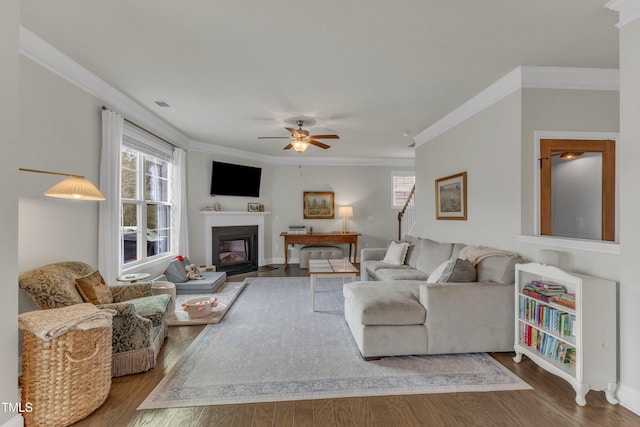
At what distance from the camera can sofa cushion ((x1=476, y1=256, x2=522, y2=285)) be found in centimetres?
272

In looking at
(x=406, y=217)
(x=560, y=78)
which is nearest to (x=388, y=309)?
(x=560, y=78)

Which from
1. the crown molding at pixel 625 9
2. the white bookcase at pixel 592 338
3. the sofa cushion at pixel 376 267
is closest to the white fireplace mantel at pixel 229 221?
the sofa cushion at pixel 376 267

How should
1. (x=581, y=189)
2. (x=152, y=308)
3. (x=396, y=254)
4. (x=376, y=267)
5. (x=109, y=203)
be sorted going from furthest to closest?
(x=396, y=254)
(x=376, y=267)
(x=581, y=189)
(x=109, y=203)
(x=152, y=308)

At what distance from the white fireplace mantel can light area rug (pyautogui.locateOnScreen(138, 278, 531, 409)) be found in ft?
9.53

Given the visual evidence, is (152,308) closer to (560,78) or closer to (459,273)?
(459,273)

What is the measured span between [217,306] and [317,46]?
3.28 meters

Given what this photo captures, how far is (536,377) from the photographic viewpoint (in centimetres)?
230

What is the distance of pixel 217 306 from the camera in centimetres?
392

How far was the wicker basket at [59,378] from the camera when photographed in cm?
172

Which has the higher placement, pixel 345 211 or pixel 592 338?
pixel 345 211

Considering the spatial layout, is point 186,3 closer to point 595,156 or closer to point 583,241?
point 583,241

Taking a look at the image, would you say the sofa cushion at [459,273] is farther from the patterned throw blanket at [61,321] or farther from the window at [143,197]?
the window at [143,197]

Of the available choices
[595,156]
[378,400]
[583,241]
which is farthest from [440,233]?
[378,400]

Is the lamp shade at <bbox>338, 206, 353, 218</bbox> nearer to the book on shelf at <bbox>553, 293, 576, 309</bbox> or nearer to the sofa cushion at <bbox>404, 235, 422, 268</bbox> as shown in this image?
the sofa cushion at <bbox>404, 235, 422, 268</bbox>
